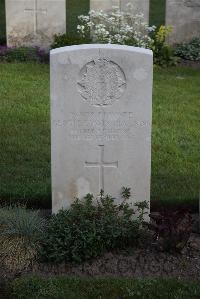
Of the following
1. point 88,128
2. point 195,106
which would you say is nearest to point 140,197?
point 88,128

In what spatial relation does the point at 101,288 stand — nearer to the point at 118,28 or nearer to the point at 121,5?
the point at 118,28

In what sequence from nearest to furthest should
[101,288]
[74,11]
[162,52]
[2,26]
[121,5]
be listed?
1. [101,288]
2. [162,52]
3. [121,5]
4. [2,26]
5. [74,11]

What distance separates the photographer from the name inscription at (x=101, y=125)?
238 inches

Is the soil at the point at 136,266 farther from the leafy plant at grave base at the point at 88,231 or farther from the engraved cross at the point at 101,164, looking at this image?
the engraved cross at the point at 101,164

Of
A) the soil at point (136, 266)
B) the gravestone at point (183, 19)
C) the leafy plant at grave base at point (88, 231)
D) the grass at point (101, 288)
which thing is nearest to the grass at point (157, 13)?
the gravestone at point (183, 19)

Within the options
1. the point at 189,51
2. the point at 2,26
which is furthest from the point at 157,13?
the point at 189,51

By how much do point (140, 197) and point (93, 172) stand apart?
495 millimetres

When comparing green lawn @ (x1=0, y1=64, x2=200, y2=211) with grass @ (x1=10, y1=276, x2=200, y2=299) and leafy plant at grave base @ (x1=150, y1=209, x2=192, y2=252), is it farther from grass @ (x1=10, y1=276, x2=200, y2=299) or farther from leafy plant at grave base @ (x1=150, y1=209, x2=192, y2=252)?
grass @ (x1=10, y1=276, x2=200, y2=299)

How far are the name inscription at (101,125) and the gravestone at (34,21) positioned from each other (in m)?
Answer: 7.56

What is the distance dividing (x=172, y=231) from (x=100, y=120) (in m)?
1.17

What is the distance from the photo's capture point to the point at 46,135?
29.5 feet

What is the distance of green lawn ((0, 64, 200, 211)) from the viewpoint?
727cm

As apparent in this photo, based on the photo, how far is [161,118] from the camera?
9.88 metres

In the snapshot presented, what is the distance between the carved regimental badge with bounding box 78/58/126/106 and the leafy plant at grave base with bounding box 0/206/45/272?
3.85 ft
